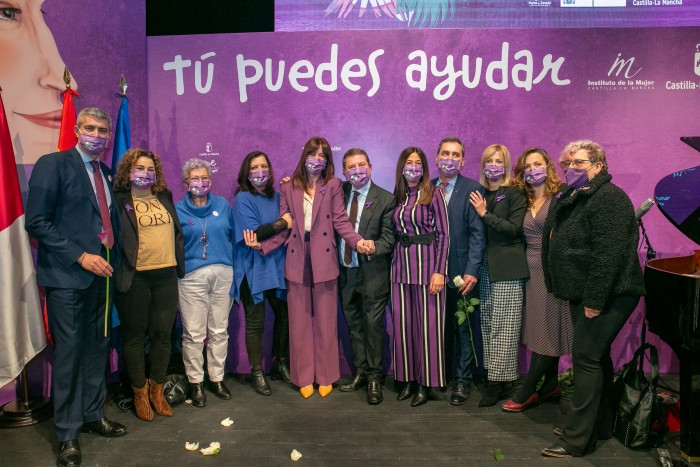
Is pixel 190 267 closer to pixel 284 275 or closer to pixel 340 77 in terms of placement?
pixel 284 275

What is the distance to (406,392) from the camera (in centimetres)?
384

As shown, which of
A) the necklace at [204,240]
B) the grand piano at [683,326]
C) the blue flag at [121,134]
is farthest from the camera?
the blue flag at [121,134]

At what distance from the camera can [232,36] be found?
450cm

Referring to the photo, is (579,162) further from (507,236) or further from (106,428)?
(106,428)

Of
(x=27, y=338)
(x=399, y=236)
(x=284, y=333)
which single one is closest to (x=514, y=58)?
(x=399, y=236)

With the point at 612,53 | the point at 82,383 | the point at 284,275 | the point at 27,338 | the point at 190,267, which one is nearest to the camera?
the point at 82,383

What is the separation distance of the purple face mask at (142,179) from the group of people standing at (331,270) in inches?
0.5

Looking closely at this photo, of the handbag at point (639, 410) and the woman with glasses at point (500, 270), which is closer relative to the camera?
the handbag at point (639, 410)

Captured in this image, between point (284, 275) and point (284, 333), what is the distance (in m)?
0.53

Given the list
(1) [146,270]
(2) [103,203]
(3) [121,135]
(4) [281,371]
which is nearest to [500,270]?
(4) [281,371]

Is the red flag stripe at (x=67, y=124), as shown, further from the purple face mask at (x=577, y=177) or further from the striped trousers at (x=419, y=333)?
the purple face mask at (x=577, y=177)

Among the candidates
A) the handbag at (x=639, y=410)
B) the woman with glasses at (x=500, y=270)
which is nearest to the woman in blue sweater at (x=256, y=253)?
the woman with glasses at (x=500, y=270)

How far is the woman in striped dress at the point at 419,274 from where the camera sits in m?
3.63

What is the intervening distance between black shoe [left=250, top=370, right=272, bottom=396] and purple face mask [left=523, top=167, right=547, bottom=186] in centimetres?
244
